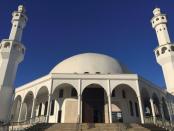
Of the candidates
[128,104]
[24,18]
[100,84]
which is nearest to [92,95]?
[100,84]

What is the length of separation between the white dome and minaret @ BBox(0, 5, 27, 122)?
6302 millimetres

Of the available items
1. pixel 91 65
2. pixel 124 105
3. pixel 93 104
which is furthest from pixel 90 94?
pixel 91 65

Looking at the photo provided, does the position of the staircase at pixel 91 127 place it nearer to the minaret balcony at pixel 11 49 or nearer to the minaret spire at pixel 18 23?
the minaret balcony at pixel 11 49

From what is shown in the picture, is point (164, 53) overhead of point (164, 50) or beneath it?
beneath

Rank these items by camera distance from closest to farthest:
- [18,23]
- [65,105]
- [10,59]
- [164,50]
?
[65,105] < [10,59] < [164,50] < [18,23]

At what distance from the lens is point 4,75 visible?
26.2 meters

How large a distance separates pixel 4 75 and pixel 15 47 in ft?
17.5

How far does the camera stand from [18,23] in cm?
3234

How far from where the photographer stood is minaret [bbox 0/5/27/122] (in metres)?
25.4

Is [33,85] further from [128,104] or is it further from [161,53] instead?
[161,53]

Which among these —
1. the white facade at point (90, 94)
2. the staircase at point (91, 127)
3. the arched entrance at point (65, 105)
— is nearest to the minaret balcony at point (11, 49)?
the white facade at point (90, 94)

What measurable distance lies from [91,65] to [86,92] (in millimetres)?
4410

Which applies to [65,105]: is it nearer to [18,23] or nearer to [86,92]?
[86,92]

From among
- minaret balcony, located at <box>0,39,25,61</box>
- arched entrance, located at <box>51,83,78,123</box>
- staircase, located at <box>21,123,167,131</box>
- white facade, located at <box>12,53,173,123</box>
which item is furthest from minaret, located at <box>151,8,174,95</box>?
minaret balcony, located at <box>0,39,25,61</box>
